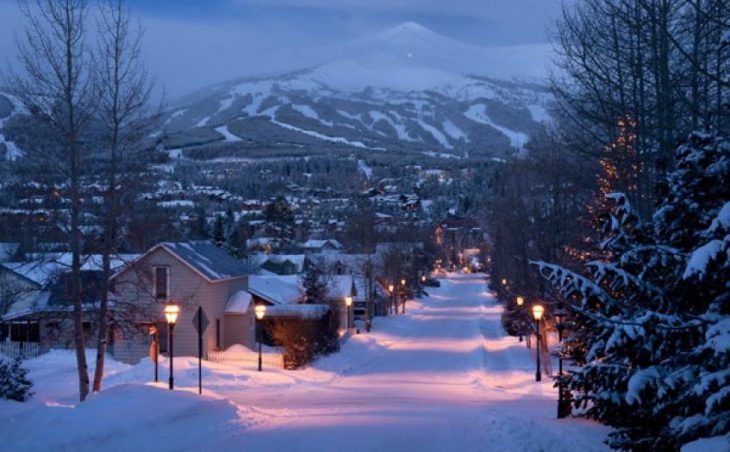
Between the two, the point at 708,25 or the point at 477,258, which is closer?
the point at 708,25

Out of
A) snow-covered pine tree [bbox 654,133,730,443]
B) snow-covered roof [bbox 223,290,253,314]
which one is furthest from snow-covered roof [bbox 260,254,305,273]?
snow-covered pine tree [bbox 654,133,730,443]

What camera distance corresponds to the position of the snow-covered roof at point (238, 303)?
38.7m

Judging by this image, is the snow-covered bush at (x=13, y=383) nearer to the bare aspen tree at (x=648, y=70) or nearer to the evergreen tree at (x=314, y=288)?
the bare aspen tree at (x=648, y=70)

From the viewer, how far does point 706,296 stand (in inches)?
321

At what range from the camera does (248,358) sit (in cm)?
3447

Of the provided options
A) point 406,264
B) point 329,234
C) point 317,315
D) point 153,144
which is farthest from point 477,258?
point 153,144

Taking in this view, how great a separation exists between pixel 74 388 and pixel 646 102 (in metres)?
19.7

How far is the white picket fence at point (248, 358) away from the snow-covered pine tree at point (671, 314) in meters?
24.2

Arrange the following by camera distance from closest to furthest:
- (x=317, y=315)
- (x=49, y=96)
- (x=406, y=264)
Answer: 1. (x=49, y=96)
2. (x=317, y=315)
3. (x=406, y=264)

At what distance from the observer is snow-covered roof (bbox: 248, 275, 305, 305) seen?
42.4 m

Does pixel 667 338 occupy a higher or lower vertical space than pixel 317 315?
higher

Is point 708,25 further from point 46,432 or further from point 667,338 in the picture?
point 46,432

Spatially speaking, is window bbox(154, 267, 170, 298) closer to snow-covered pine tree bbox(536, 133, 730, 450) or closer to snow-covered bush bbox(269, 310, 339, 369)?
snow-covered bush bbox(269, 310, 339, 369)

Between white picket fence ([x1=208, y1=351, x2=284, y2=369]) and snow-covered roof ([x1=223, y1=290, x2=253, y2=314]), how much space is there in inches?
118
